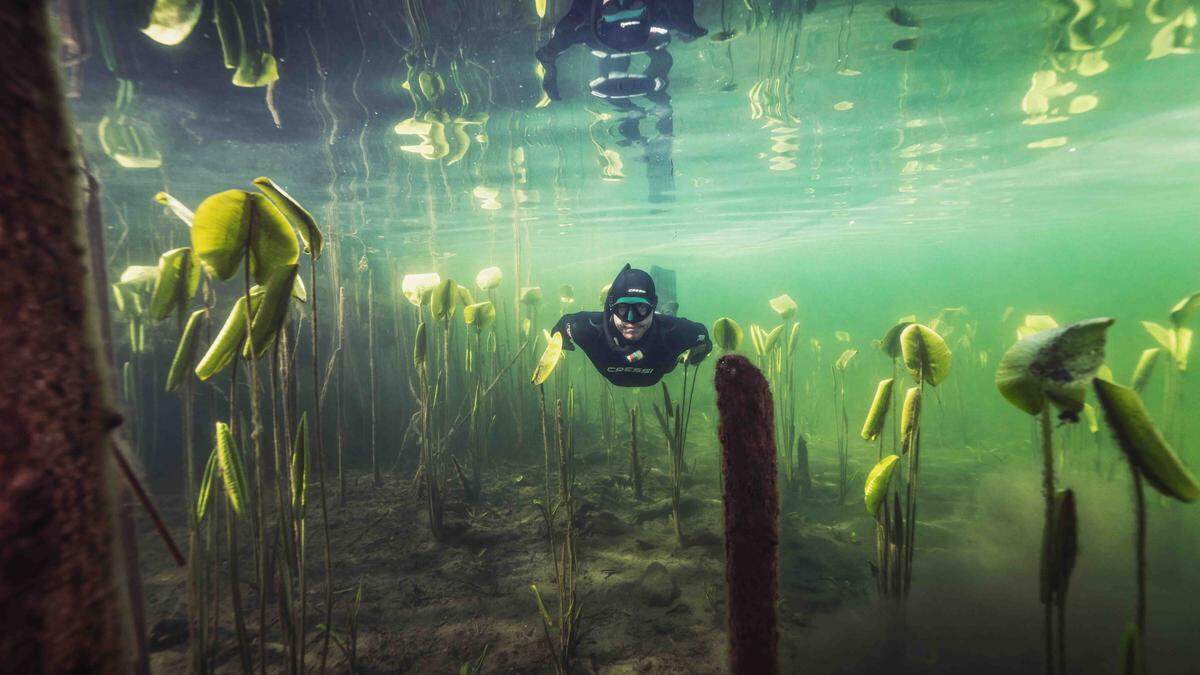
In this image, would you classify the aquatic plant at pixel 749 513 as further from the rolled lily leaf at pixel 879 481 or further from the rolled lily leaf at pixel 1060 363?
the rolled lily leaf at pixel 879 481

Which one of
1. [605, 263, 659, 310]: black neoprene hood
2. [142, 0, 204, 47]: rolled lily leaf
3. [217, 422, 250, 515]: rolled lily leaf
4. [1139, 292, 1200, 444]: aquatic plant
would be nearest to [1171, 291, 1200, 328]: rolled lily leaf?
[1139, 292, 1200, 444]: aquatic plant

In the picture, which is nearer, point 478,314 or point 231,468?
point 231,468

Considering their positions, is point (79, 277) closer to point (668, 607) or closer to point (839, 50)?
point (668, 607)

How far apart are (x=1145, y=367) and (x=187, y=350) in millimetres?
9125

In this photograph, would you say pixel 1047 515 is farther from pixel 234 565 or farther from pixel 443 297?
pixel 443 297

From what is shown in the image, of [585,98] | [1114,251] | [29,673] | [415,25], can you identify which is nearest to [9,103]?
Result: [29,673]

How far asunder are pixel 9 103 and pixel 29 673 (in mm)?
819

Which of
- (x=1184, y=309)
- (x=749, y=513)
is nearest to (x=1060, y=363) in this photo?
(x=749, y=513)

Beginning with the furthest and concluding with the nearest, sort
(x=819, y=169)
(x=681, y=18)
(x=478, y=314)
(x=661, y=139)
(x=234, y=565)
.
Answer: (x=819, y=169), (x=661, y=139), (x=681, y=18), (x=478, y=314), (x=234, y=565)

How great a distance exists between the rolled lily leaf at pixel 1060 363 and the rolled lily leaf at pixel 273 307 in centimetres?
272

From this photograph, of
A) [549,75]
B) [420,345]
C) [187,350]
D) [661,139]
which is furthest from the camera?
[661,139]

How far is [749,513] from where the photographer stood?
1.52 metres

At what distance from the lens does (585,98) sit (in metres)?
9.12

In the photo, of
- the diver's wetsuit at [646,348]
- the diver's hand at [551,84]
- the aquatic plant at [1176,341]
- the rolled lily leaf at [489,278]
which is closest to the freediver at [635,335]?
the diver's wetsuit at [646,348]
